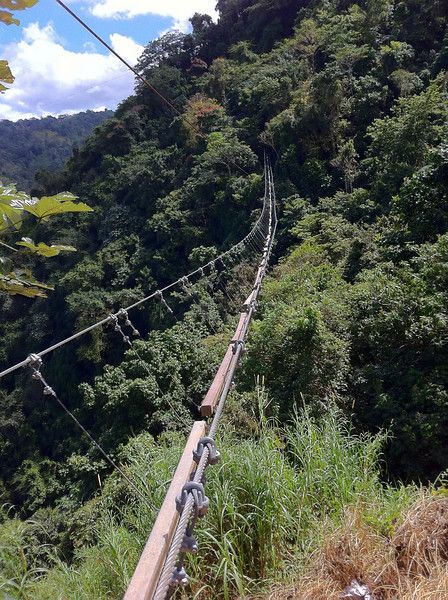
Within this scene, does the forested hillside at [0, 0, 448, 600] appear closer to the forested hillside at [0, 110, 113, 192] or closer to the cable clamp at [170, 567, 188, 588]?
the cable clamp at [170, 567, 188, 588]

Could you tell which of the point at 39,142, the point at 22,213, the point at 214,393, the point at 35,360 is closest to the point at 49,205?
the point at 22,213

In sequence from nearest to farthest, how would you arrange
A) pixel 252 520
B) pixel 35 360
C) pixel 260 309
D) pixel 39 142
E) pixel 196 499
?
pixel 196 499 → pixel 252 520 → pixel 35 360 → pixel 260 309 → pixel 39 142

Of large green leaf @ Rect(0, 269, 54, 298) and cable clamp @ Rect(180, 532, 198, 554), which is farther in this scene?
cable clamp @ Rect(180, 532, 198, 554)

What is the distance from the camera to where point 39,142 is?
47250 millimetres

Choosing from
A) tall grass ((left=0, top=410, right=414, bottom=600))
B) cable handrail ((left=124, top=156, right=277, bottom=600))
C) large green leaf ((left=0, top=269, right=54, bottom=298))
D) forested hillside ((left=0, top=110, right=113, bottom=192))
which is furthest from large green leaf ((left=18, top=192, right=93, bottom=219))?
forested hillside ((left=0, top=110, right=113, bottom=192))

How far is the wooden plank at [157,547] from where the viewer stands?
78 centimetres

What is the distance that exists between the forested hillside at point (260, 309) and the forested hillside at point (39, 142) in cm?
1628

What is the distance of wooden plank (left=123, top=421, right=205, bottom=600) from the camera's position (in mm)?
784

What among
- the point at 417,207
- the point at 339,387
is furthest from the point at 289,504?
the point at 417,207

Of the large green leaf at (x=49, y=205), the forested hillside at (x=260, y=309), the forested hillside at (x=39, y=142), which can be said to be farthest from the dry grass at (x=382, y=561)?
the forested hillside at (x=39, y=142)

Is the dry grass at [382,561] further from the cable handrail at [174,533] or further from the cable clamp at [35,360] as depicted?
the cable clamp at [35,360]

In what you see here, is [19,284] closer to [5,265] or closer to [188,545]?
[5,265]

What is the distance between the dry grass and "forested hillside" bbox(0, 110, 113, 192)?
96.9 feet

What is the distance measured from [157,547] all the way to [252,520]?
2.22ft
